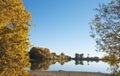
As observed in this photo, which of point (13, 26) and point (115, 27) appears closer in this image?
point (115, 27)

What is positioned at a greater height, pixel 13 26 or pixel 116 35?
pixel 13 26

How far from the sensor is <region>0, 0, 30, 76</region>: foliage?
25312mm

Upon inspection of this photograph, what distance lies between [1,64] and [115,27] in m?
10.2

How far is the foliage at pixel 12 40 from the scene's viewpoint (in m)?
25.3

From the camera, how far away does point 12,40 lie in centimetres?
2567

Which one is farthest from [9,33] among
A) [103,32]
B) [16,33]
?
[103,32]

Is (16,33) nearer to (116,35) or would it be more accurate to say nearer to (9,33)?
(9,33)

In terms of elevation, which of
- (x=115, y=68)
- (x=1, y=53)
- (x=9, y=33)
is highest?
(x=9, y=33)

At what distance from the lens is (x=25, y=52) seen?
2716cm

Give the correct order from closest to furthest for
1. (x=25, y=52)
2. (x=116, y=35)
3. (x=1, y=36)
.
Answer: (x=116, y=35) → (x=1, y=36) → (x=25, y=52)

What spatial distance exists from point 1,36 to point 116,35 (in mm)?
9655

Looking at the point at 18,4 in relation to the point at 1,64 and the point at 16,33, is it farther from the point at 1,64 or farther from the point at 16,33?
the point at 1,64

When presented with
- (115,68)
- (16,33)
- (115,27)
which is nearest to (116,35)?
(115,27)

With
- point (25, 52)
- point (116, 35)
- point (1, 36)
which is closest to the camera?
point (116, 35)
